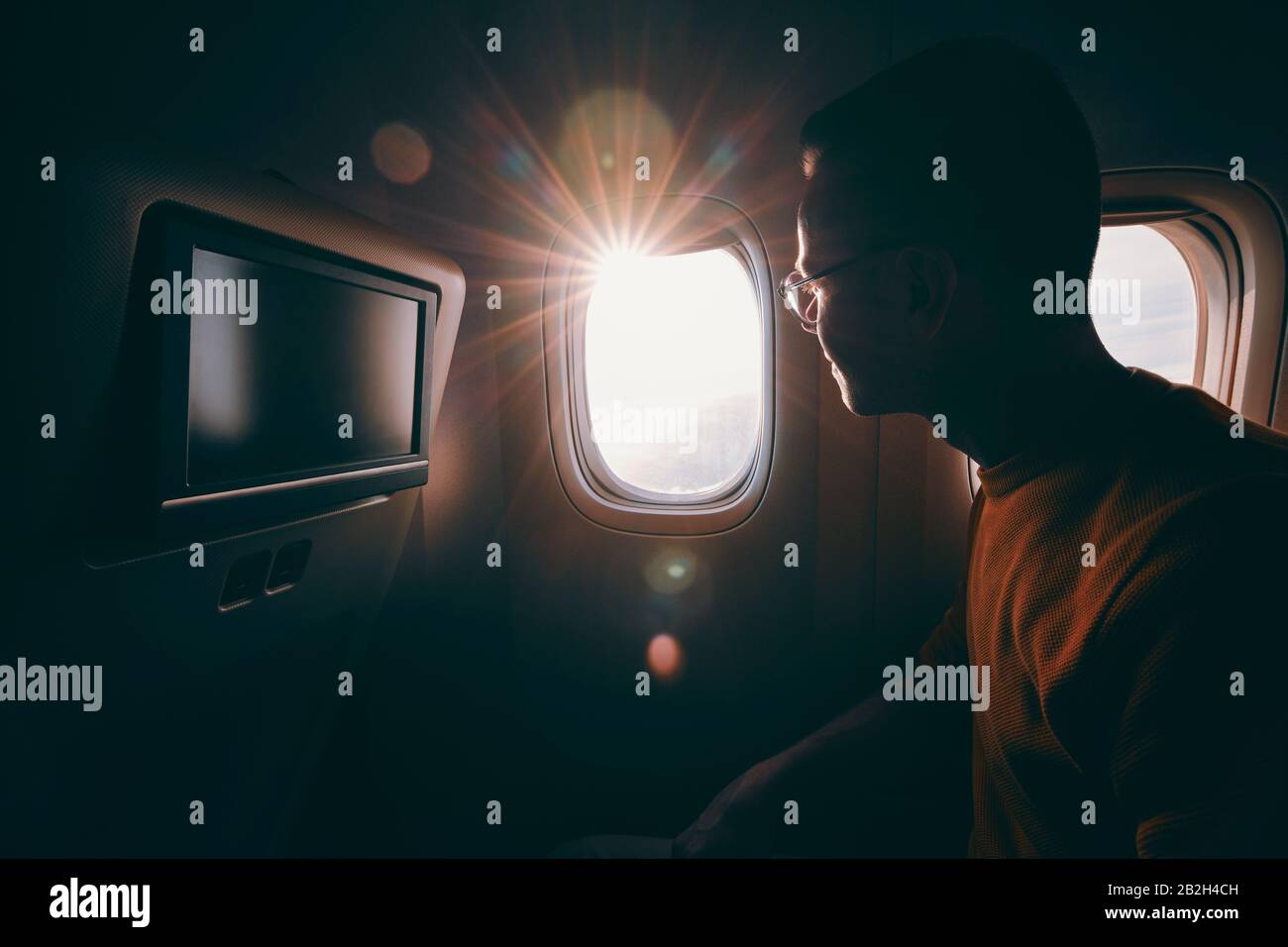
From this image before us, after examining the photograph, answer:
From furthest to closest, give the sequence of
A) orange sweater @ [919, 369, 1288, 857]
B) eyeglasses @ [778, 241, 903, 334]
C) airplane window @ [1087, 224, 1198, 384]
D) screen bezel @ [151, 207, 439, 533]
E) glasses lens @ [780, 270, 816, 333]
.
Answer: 1. airplane window @ [1087, 224, 1198, 384]
2. glasses lens @ [780, 270, 816, 333]
3. eyeglasses @ [778, 241, 903, 334]
4. screen bezel @ [151, 207, 439, 533]
5. orange sweater @ [919, 369, 1288, 857]

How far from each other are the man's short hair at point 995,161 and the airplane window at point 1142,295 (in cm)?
112

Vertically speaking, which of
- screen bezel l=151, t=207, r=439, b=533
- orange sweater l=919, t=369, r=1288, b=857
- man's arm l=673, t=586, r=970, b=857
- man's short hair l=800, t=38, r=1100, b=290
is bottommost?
man's arm l=673, t=586, r=970, b=857

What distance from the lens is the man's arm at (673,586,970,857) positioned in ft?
4.62

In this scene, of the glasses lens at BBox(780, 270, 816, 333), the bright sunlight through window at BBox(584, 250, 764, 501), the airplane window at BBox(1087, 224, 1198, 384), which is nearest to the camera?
the glasses lens at BBox(780, 270, 816, 333)

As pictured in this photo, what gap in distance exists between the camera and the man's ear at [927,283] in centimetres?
109

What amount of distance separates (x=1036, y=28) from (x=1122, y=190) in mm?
503

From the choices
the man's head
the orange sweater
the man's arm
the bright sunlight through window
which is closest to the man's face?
the man's head

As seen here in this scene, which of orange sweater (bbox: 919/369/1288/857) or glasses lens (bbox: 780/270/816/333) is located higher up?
glasses lens (bbox: 780/270/816/333)

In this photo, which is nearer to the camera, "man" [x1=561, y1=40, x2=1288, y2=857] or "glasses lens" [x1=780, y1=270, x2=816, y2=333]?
"man" [x1=561, y1=40, x2=1288, y2=857]

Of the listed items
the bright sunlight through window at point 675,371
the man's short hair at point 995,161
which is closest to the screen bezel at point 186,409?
the bright sunlight through window at point 675,371

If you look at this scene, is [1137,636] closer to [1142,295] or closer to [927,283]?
[927,283]

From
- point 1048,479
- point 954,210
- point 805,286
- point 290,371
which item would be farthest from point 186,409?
point 1048,479

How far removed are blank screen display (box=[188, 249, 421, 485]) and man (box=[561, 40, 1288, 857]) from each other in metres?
0.92

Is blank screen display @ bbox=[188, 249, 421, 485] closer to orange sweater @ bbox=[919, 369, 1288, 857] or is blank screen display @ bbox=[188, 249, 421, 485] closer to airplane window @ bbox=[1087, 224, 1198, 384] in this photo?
orange sweater @ bbox=[919, 369, 1288, 857]
